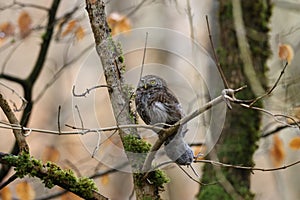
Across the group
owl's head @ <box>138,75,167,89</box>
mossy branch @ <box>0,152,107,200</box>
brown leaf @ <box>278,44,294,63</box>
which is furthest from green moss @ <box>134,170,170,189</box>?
brown leaf @ <box>278,44,294,63</box>

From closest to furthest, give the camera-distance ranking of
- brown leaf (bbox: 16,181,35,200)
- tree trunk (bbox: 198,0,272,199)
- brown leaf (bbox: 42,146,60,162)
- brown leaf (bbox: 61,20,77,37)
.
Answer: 1. brown leaf (bbox: 16,181,35,200)
2. tree trunk (bbox: 198,0,272,199)
3. brown leaf (bbox: 61,20,77,37)
4. brown leaf (bbox: 42,146,60,162)

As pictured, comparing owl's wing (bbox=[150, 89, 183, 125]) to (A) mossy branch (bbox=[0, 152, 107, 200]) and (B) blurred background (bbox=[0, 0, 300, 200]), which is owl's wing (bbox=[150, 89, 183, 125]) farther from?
(A) mossy branch (bbox=[0, 152, 107, 200])

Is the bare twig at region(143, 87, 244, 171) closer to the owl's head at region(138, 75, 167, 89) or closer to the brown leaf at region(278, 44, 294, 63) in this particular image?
the owl's head at region(138, 75, 167, 89)

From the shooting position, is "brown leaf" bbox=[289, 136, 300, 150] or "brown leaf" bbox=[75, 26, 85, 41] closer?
"brown leaf" bbox=[289, 136, 300, 150]

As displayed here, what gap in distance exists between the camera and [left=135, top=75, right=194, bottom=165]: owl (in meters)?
1.69

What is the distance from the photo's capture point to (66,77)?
6121 millimetres

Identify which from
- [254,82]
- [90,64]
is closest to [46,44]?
[90,64]

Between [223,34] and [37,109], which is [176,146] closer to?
[223,34]

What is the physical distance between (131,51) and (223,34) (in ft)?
3.18

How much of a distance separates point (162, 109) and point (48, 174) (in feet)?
1.38

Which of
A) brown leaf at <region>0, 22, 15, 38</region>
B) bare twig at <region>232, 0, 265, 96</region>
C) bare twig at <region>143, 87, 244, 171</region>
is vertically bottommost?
bare twig at <region>143, 87, 244, 171</region>

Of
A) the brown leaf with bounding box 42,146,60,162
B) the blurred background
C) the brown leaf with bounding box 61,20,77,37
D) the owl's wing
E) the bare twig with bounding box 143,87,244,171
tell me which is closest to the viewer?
the bare twig with bounding box 143,87,244,171

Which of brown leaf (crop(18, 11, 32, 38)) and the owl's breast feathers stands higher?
brown leaf (crop(18, 11, 32, 38))

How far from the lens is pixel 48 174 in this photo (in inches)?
69.8
